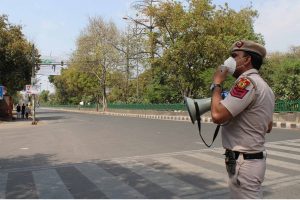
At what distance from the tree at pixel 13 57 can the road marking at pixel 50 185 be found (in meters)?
27.4

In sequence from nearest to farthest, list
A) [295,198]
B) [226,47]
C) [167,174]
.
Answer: [295,198]
[167,174]
[226,47]

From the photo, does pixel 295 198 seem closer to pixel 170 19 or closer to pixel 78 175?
pixel 78 175

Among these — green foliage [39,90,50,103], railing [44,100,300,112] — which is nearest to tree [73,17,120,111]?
railing [44,100,300,112]

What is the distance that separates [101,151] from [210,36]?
→ 2972 cm

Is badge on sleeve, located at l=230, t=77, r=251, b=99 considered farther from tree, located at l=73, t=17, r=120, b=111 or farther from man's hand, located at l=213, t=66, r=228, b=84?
tree, located at l=73, t=17, r=120, b=111

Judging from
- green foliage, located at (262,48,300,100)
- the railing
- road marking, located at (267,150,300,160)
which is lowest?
road marking, located at (267,150,300,160)

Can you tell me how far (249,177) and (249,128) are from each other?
0.36m

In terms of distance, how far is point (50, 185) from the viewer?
777cm

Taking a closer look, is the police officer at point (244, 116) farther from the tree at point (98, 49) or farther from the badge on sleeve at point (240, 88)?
the tree at point (98, 49)

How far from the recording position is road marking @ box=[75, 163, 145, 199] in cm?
682

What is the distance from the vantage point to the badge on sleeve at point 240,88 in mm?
3350

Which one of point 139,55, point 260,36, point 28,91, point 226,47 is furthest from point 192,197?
point 139,55

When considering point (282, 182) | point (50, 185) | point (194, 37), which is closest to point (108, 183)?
point (50, 185)

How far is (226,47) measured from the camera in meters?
40.8
